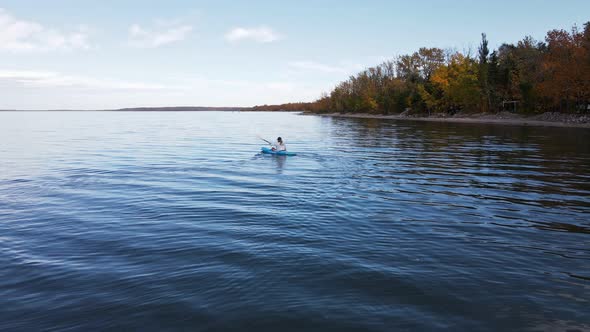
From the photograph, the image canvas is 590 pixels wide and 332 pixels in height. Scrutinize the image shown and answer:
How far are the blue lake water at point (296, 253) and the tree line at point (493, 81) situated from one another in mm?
55718

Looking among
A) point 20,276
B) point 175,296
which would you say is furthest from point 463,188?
point 20,276

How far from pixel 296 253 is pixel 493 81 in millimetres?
89835

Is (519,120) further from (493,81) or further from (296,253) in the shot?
(296,253)

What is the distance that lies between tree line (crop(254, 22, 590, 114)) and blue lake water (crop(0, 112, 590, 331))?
5572 cm

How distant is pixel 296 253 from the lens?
9.85m

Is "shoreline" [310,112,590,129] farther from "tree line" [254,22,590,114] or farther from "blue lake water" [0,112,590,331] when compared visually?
"blue lake water" [0,112,590,331]

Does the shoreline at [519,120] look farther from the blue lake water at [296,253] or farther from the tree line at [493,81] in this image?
the blue lake water at [296,253]

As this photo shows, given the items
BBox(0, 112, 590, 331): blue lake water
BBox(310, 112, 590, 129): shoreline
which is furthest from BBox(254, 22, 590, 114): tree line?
BBox(0, 112, 590, 331): blue lake water

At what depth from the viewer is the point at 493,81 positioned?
284 ft

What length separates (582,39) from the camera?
65188 mm

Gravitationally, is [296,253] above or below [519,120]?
below

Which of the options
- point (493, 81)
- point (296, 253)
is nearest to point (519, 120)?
point (493, 81)

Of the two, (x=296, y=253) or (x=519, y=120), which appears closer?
(x=296, y=253)

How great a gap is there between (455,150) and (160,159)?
78.6 ft
